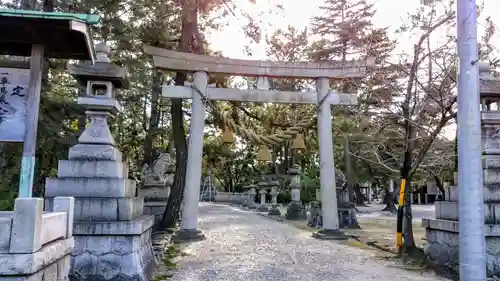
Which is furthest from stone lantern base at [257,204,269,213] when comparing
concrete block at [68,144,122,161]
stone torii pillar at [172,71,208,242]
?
concrete block at [68,144,122,161]

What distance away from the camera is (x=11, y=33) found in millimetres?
4973

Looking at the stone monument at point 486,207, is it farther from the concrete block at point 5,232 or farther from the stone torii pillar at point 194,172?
the concrete block at point 5,232

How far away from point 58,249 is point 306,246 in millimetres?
6492

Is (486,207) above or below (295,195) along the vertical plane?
above

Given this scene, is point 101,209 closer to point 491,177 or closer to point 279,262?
point 279,262

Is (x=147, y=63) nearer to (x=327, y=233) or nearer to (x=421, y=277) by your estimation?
(x=327, y=233)

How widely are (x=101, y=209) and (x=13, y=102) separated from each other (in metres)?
1.77

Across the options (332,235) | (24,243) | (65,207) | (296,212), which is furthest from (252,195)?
(24,243)

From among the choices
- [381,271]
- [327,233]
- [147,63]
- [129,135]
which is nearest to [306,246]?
[327,233]

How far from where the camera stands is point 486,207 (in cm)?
645

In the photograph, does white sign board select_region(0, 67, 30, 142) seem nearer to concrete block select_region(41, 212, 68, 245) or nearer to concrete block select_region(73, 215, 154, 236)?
concrete block select_region(41, 212, 68, 245)

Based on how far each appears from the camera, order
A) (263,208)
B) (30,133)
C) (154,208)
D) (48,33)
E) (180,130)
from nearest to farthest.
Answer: (30,133), (48,33), (180,130), (154,208), (263,208)

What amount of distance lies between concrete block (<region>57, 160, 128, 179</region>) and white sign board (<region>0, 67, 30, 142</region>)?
106 centimetres

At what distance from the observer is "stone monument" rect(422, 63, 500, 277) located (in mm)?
6242
